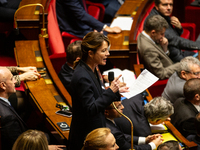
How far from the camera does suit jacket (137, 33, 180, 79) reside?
1.98 meters

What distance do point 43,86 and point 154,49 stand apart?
750mm

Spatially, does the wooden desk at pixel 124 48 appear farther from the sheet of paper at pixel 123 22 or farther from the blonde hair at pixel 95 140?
the blonde hair at pixel 95 140

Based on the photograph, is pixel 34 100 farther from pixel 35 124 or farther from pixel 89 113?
pixel 89 113

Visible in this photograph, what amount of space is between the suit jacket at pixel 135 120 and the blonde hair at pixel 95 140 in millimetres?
446

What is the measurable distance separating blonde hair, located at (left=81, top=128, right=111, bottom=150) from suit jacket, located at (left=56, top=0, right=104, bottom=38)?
1.40 meters

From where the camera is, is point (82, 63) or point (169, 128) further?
point (169, 128)

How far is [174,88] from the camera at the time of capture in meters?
1.83

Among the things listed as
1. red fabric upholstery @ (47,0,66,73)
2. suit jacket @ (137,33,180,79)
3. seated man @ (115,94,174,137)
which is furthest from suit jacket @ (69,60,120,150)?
red fabric upholstery @ (47,0,66,73)

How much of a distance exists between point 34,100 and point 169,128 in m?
0.64

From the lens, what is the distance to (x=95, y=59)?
3.68 feet

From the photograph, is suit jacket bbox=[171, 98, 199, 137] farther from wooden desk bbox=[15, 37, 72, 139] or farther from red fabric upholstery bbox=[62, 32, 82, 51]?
red fabric upholstery bbox=[62, 32, 82, 51]

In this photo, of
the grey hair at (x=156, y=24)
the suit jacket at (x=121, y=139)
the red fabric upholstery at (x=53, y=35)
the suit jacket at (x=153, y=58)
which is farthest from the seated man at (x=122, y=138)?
the red fabric upholstery at (x=53, y=35)

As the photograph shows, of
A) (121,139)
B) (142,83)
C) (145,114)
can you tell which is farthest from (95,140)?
(145,114)

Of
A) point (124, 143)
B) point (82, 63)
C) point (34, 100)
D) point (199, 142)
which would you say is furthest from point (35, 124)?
point (199, 142)
